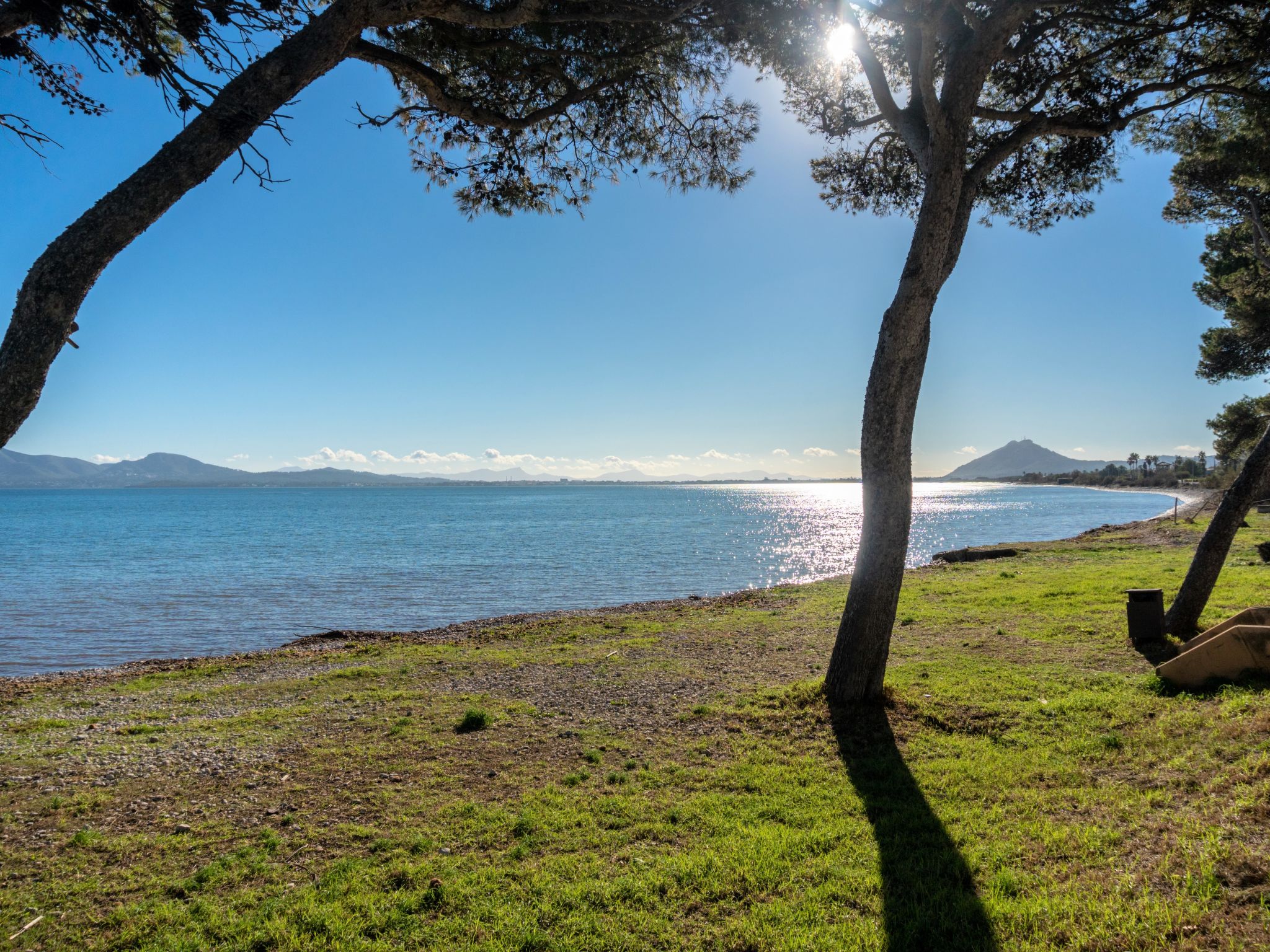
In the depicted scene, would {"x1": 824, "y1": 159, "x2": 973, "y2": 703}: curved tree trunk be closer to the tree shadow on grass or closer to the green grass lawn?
the green grass lawn

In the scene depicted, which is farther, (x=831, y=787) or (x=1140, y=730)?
(x=1140, y=730)

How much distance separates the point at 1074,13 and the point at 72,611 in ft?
105

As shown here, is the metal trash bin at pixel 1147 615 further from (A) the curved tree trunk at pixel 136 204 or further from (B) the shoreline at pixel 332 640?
(A) the curved tree trunk at pixel 136 204

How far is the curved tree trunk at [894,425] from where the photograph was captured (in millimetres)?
7156

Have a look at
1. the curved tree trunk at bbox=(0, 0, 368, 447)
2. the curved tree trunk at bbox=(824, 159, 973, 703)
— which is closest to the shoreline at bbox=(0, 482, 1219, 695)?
the curved tree trunk at bbox=(824, 159, 973, 703)

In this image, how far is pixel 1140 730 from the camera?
6.27m

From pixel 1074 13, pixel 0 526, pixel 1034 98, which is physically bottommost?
pixel 0 526

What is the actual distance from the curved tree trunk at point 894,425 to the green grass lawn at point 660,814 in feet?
3.67

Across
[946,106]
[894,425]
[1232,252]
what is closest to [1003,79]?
[946,106]

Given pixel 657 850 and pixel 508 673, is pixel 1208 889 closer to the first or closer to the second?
pixel 657 850

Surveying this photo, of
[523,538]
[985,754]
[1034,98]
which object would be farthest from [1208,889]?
[523,538]

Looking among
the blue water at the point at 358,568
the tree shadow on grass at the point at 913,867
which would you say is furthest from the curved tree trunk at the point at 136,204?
the blue water at the point at 358,568

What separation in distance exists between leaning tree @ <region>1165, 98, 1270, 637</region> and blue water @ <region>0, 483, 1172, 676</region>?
17.2 meters

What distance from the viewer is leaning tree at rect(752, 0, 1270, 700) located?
23.7ft
